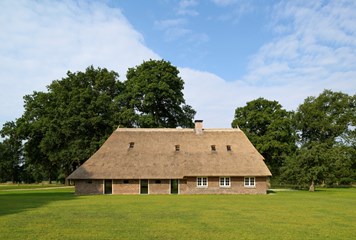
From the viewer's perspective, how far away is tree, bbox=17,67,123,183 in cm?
4616

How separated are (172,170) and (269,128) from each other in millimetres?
21120

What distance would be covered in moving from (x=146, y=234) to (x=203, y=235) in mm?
1899

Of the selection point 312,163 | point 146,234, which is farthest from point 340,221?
point 312,163

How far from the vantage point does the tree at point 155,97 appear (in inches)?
1932

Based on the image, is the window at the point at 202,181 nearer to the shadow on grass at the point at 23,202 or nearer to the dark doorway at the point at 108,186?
the dark doorway at the point at 108,186

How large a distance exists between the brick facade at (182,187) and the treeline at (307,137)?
8.86m

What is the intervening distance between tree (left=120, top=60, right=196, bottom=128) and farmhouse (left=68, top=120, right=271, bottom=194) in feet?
34.1

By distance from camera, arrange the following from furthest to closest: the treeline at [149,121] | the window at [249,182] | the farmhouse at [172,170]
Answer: the treeline at [149,121] < the window at [249,182] < the farmhouse at [172,170]

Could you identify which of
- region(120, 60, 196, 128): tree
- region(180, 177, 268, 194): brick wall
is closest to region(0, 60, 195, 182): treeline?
region(120, 60, 196, 128): tree

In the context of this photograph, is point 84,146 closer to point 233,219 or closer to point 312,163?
point 312,163

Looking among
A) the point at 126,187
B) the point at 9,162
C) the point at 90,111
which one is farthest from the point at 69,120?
the point at 9,162

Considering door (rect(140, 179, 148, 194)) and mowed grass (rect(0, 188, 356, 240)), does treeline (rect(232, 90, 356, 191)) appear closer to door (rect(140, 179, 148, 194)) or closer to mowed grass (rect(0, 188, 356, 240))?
door (rect(140, 179, 148, 194))

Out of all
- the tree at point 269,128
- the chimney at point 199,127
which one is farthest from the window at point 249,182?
the tree at point 269,128

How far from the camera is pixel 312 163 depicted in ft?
140
